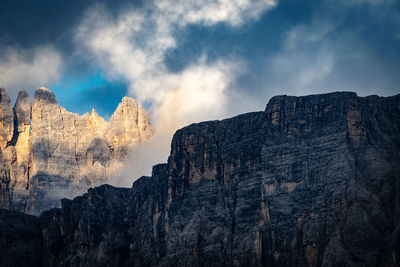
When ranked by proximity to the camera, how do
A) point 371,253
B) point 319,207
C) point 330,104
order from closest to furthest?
1. point 371,253
2. point 319,207
3. point 330,104

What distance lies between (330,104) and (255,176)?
70.2ft

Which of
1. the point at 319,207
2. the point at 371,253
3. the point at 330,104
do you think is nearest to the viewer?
the point at 371,253

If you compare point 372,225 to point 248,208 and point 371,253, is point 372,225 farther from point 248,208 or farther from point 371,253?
point 248,208

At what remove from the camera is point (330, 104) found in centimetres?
19100

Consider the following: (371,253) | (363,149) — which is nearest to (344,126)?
(363,149)

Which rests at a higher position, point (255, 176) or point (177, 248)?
point (255, 176)

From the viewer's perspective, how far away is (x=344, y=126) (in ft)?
610

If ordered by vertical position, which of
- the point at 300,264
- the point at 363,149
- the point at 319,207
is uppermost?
the point at 363,149

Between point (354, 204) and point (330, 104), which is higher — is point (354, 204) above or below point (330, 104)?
below

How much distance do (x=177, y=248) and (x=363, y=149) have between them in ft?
143

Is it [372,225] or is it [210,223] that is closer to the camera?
[372,225]

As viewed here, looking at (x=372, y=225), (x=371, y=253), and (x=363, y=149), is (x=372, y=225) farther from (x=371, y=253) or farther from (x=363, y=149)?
(x=363, y=149)

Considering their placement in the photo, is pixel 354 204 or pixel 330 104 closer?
pixel 354 204

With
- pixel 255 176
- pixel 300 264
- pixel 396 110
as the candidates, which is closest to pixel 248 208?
pixel 255 176
